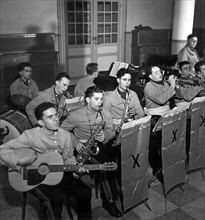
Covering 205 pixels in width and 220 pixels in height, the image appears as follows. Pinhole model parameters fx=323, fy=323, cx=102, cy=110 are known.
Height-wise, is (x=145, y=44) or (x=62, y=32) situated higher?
(x=62, y=32)

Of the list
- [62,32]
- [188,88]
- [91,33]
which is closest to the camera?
[188,88]

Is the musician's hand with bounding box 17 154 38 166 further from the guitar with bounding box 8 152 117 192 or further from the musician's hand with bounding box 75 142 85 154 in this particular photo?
the musician's hand with bounding box 75 142 85 154

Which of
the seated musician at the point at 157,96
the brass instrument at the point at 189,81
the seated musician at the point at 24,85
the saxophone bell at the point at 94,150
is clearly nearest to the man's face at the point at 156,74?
the seated musician at the point at 157,96

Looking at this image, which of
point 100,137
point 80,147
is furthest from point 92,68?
point 80,147

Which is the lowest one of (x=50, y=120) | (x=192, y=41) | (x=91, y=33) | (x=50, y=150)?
(x=50, y=150)

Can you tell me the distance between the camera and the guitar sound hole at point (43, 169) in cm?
271

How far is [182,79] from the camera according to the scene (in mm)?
4562

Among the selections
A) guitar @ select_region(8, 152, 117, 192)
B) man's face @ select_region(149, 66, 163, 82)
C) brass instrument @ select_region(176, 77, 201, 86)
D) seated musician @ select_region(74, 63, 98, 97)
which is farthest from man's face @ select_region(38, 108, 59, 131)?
brass instrument @ select_region(176, 77, 201, 86)

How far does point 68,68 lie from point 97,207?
17.9 feet

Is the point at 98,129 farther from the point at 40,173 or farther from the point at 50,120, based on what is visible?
the point at 40,173

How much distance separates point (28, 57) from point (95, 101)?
405 cm

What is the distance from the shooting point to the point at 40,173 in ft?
8.89

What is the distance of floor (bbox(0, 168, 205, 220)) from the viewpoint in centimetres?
325

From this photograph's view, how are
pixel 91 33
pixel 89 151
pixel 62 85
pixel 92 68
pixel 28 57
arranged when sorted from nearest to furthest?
pixel 89 151 → pixel 62 85 → pixel 92 68 → pixel 28 57 → pixel 91 33
